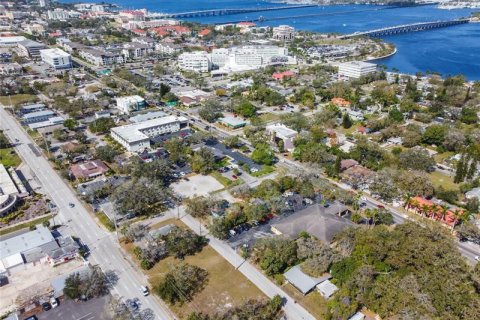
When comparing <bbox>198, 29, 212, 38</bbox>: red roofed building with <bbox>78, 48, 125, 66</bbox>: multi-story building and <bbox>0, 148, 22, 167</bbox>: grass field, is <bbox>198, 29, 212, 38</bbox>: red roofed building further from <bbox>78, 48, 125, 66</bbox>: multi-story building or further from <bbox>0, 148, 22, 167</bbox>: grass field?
<bbox>0, 148, 22, 167</bbox>: grass field

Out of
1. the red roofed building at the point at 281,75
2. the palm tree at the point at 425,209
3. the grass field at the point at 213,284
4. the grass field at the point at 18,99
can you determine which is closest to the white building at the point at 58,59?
the grass field at the point at 18,99

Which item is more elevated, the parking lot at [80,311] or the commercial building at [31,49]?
the commercial building at [31,49]

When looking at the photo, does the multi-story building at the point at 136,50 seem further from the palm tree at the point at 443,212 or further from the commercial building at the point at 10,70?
the palm tree at the point at 443,212

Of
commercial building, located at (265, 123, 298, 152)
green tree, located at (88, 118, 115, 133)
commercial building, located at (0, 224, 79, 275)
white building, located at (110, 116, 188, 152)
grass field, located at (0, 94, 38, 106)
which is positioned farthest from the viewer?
grass field, located at (0, 94, 38, 106)

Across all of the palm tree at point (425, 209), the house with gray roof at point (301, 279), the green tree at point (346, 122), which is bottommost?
the house with gray roof at point (301, 279)

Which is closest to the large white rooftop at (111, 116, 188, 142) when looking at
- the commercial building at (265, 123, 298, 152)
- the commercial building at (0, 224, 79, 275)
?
the commercial building at (265, 123, 298, 152)

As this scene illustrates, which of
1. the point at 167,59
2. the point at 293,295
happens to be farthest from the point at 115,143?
the point at 167,59
